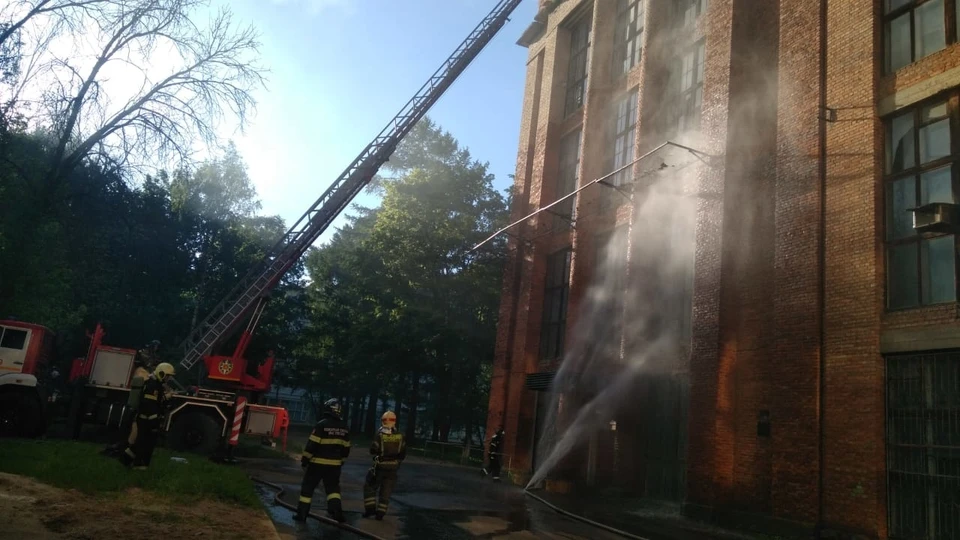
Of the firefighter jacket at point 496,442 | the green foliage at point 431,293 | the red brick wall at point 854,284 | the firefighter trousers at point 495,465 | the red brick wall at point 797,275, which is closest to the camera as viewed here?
the red brick wall at point 854,284

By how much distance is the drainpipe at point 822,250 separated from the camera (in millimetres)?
12594

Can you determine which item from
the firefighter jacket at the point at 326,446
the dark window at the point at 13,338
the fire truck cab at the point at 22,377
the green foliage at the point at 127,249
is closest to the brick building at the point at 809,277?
the firefighter jacket at the point at 326,446

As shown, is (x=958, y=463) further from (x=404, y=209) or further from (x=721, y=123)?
(x=404, y=209)

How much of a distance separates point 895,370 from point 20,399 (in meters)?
16.6

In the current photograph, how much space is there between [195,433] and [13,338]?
4.35 m

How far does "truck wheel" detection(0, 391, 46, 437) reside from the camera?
574 inches

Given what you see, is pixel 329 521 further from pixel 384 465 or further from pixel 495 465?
pixel 495 465

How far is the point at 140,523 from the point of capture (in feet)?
24.5

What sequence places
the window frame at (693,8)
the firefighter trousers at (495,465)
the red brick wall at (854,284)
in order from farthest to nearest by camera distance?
1. the firefighter trousers at (495,465)
2. the window frame at (693,8)
3. the red brick wall at (854,284)

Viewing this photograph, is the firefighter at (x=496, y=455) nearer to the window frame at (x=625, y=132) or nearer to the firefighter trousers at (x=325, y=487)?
the window frame at (x=625, y=132)

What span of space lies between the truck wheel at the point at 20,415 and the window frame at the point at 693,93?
16.6 m

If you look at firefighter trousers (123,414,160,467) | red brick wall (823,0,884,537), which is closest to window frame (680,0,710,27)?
red brick wall (823,0,884,537)

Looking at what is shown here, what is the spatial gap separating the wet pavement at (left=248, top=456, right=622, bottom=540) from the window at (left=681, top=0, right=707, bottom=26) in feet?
44.9

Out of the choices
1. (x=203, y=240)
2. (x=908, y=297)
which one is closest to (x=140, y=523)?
(x=908, y=297)
